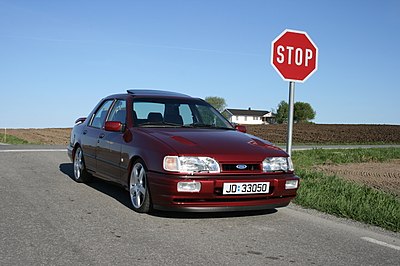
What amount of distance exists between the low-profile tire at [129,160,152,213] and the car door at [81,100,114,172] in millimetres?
1507

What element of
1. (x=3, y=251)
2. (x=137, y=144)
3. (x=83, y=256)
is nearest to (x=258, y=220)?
(x=137, y=144)

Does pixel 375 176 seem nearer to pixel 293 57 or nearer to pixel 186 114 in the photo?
pixel 293 57

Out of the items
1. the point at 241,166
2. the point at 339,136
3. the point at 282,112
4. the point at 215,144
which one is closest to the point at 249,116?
the point at 282,112

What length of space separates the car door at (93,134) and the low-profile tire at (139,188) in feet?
4.95

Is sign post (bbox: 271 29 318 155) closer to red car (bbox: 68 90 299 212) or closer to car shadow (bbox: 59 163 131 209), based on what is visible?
red car (bbox: 68 90 299 212)

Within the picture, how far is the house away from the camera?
405 ft

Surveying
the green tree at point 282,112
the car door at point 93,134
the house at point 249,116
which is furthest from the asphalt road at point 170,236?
the green tree at point 282,112

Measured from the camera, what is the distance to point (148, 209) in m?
5.37

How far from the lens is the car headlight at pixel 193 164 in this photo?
4.93 metres

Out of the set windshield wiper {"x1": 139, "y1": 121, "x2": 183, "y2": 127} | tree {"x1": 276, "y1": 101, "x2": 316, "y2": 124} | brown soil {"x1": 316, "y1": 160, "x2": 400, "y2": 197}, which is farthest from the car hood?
tree {"x1": 276, "y1": 101, "x2": 316, "y2": 124}

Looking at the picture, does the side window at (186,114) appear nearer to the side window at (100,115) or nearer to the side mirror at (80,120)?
the side window at (100,115)

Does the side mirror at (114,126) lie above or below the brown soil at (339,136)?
above

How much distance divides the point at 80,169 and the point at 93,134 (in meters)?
0.84

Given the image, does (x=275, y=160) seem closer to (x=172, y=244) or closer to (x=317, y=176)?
(x=172, y=244)
